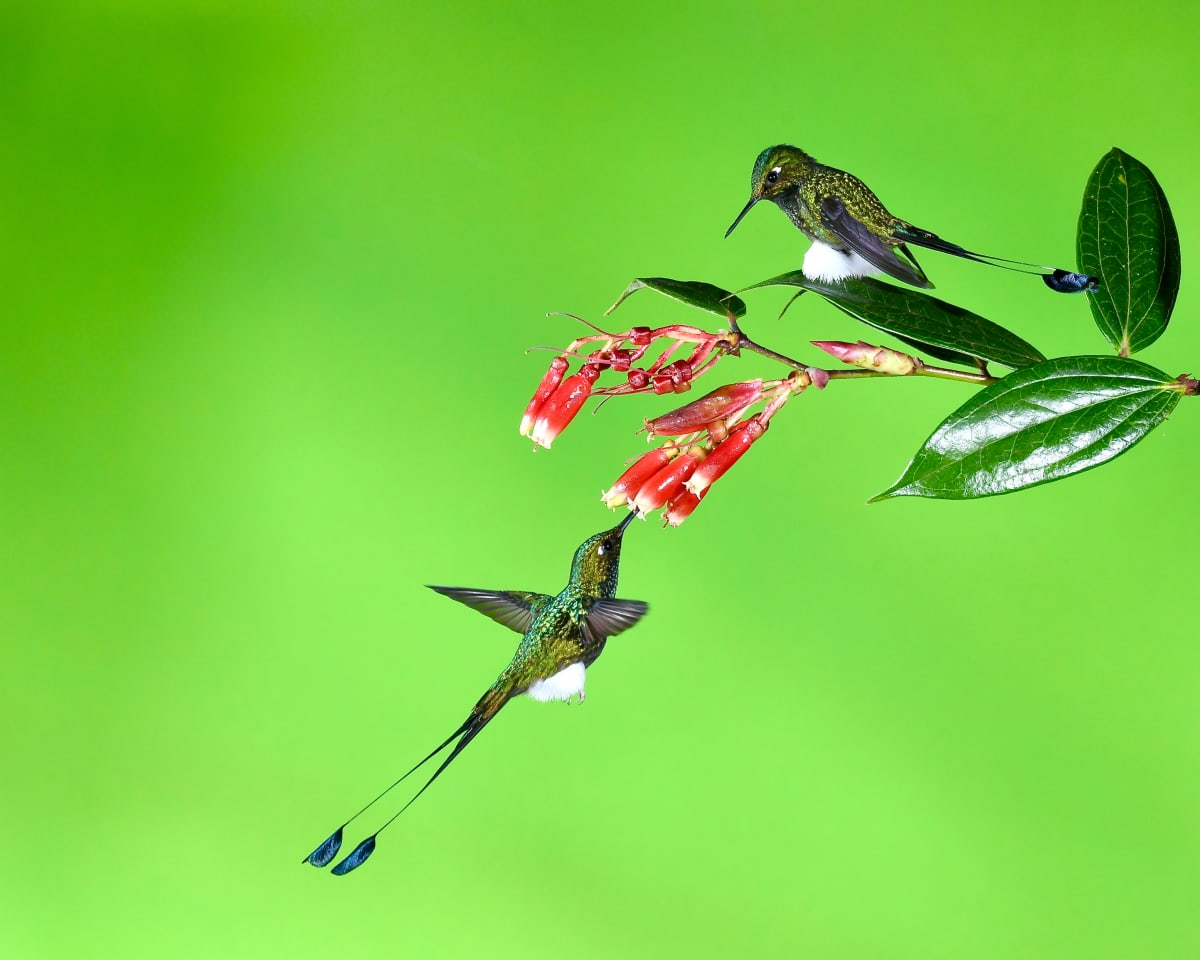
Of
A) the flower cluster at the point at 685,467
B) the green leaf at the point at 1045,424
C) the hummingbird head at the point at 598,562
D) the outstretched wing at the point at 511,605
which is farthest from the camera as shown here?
the outstretched wing at the point at 511,605

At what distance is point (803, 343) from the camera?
217 centimetres

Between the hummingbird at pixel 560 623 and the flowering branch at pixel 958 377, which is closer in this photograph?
the flowering branch at pixel 958 377

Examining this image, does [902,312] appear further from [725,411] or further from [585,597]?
[585,597]

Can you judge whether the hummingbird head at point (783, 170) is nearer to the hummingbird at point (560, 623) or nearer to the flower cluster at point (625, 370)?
the flower cluster at point (625, 370)

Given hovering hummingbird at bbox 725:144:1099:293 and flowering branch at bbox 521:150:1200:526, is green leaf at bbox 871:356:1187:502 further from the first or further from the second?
hovering hummingbird at bbox 725:144:1099:293

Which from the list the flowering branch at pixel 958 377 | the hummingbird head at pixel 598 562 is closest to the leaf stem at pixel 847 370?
the flowering branch at pixel 958 377

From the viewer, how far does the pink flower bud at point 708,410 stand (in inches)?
30.7

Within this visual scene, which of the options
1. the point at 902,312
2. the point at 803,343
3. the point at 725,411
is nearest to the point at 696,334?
the point at 725,411

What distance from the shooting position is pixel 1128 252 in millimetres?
873

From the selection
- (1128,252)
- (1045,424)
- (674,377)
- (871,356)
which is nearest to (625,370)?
(674,377)

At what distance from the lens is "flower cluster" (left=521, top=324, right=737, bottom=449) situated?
77cm

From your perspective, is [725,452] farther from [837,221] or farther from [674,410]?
[837,221]

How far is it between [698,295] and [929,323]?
0.52ft

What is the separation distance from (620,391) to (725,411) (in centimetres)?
7
